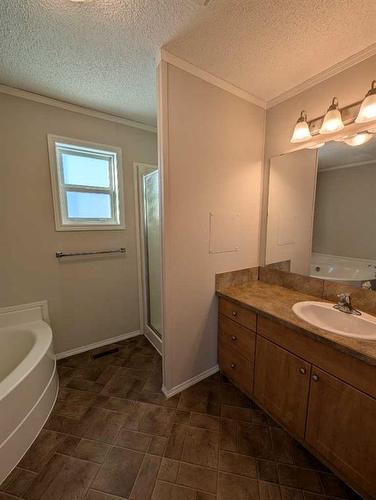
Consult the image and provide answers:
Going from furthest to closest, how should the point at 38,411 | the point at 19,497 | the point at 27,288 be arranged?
the point at 27,288 → the point at 38,411 → the point at 19,497

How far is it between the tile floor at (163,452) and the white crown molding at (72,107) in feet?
8.37

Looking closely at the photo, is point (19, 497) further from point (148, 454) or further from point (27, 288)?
point (27, 288)

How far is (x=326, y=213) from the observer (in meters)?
1.58

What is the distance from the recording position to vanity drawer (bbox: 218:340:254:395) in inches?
62.6

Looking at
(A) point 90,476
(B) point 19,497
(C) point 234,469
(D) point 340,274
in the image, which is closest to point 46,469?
(B) point 19,497

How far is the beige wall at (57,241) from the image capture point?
178 centimetres

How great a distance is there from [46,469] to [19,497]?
134mm

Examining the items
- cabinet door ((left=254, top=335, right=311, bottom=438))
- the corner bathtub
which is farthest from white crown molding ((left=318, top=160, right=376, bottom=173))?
the corner bathtub

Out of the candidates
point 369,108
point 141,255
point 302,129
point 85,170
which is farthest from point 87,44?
point 141,255

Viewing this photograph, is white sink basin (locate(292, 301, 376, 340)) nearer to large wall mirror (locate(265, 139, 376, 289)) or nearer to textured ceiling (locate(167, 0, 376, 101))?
large wall mirror (locate(265, 139, 376, 289))

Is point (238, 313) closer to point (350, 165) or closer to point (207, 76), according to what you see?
point (350, 165)

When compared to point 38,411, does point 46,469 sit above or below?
below

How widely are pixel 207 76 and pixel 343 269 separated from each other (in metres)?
1.77

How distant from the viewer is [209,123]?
1.57 m
